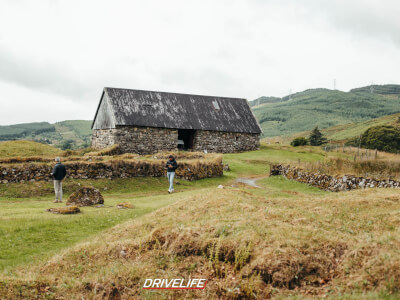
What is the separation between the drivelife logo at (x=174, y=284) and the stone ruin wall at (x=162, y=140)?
36.5m

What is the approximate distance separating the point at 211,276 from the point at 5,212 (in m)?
10.5

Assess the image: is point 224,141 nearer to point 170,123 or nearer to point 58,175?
point 170,123

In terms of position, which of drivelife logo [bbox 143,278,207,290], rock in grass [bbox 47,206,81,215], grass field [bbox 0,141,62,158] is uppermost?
grass field [bbox 0,141,62,158]

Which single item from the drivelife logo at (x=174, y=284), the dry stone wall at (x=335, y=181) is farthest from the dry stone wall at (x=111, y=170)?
the drivelife logo at (x=174, y=284)

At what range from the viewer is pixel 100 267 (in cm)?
852

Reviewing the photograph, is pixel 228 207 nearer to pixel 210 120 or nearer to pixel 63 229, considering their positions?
pixel 63 229

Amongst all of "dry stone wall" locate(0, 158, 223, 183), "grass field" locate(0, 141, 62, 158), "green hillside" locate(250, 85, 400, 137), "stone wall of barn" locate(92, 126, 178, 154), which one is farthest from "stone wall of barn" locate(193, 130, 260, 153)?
"green hillside" locate(250, 85, 400, 137)

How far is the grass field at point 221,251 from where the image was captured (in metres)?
6.85

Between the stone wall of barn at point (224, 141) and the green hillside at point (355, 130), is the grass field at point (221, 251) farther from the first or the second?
the green hillside at point (355, 130)

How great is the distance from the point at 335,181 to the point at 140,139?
90.0ft

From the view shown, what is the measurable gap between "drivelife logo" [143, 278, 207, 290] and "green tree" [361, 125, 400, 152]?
54.4 m

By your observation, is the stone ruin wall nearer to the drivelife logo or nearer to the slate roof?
the slate roof

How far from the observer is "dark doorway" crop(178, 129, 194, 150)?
4812cm

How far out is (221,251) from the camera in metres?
7.99
